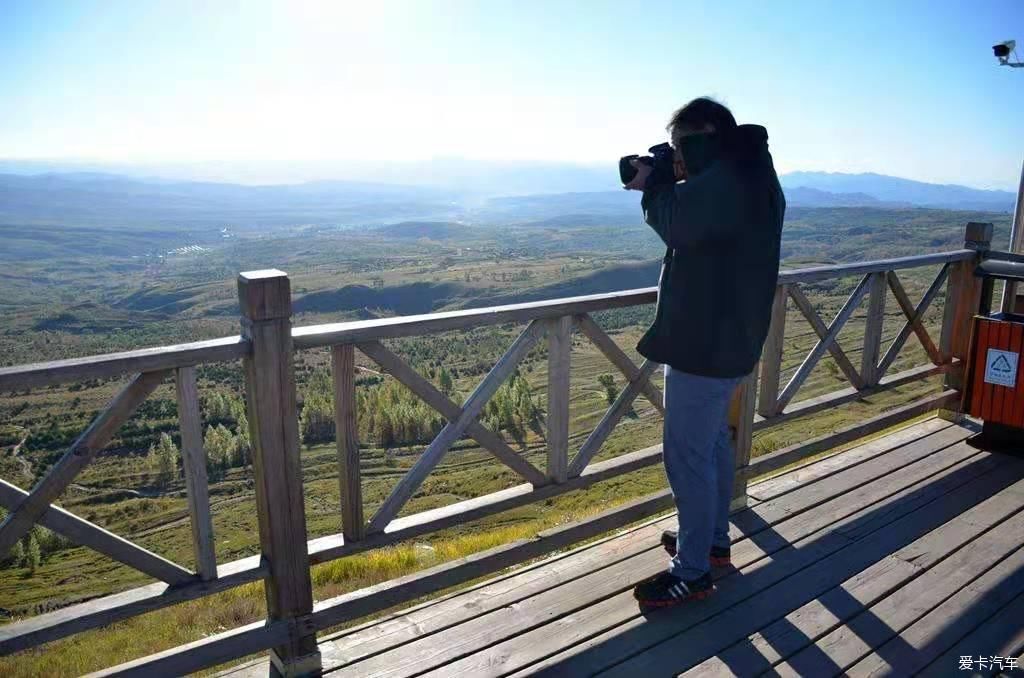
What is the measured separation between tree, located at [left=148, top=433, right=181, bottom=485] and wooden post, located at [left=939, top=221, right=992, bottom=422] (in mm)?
20544

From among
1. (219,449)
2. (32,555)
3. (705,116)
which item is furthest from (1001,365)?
(219,449)

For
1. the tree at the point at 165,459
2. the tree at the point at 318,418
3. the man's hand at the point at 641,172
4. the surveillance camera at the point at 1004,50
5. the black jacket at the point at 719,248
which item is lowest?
the tree at the point at 165,459

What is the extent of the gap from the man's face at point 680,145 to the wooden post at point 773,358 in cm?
139

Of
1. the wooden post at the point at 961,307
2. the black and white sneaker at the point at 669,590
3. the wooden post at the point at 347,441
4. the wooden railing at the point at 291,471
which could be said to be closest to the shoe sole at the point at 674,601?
the black and white sneaker at the point at 669,590

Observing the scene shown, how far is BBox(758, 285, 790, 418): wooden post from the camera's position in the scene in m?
3.88

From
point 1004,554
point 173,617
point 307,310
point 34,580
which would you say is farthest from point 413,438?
point 307,310

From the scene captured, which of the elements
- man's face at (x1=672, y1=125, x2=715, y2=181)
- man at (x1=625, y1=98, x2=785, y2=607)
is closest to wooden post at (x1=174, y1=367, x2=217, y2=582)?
man at (x1=625, y1=98, x2=785, y2=607)

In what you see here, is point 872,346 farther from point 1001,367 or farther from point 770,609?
point 770,609

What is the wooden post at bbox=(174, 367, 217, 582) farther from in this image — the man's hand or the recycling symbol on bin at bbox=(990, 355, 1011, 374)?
the recycling symbol on bin at bbox=(990, 355, 1011, 374)

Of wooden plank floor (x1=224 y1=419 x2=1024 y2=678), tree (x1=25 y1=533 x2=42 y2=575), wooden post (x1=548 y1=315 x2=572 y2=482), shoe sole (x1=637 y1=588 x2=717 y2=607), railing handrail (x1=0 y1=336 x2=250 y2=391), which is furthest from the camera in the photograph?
tree (x1=25 y1=533 x2=42 y2=575)

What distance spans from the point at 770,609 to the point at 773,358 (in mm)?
1494

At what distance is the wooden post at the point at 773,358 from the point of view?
388 centimetres

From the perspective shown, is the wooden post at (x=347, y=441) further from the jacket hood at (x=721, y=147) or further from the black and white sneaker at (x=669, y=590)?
the jacket hood at (x=721, y=147)

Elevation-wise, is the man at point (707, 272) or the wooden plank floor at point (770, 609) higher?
the man at point (707, 272)
